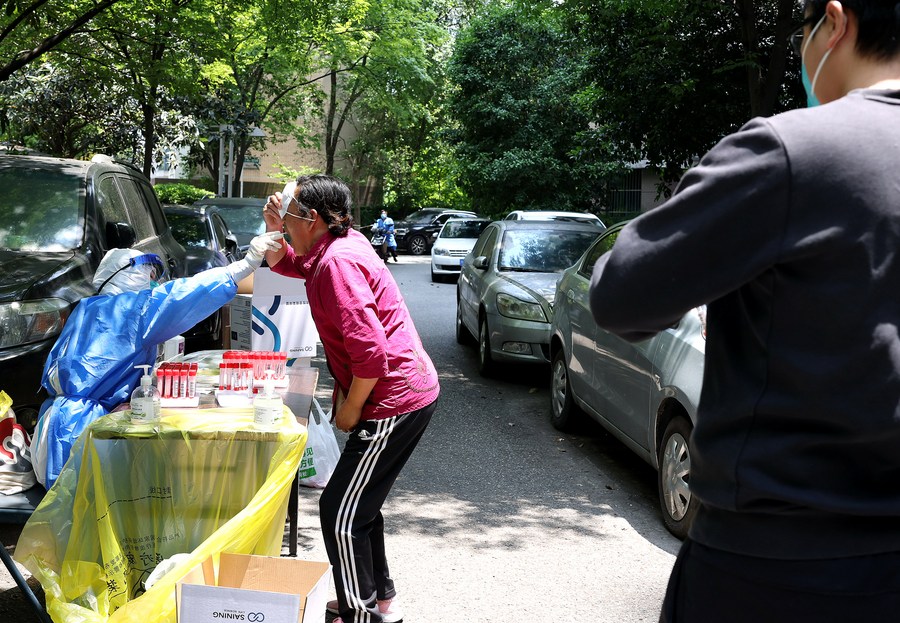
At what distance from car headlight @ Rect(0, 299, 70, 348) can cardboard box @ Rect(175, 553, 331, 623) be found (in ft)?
8.69

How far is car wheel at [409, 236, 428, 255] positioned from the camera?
36.3 m

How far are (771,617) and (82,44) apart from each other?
15110 mm

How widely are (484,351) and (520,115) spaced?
19.9 metres

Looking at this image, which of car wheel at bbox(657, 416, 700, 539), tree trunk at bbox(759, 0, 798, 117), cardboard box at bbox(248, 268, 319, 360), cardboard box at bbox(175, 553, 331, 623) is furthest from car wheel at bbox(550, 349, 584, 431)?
tree trunk at bbox(759, 0, 798, 117)

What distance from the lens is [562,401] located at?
7984mm

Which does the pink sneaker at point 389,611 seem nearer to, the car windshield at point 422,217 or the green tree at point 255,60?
the green tree at point 255,60

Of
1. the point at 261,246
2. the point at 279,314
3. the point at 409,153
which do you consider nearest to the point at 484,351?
the point at 279,314

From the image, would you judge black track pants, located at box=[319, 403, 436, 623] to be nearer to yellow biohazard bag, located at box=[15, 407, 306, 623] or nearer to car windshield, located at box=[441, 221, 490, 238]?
yellow biohazard bag, located at box=[15, 407, 306, 623]

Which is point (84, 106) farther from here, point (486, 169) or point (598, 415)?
point (598, 415)

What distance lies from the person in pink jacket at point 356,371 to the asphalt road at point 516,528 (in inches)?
27.7

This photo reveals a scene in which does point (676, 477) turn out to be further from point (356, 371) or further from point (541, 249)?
point (541, 249)

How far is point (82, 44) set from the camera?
14.6m

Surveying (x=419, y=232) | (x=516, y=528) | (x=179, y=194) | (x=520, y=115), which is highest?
(x=520, y=115)

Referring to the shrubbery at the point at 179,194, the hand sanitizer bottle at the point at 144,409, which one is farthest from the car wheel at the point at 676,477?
the shrubbery at the point at 179,194
